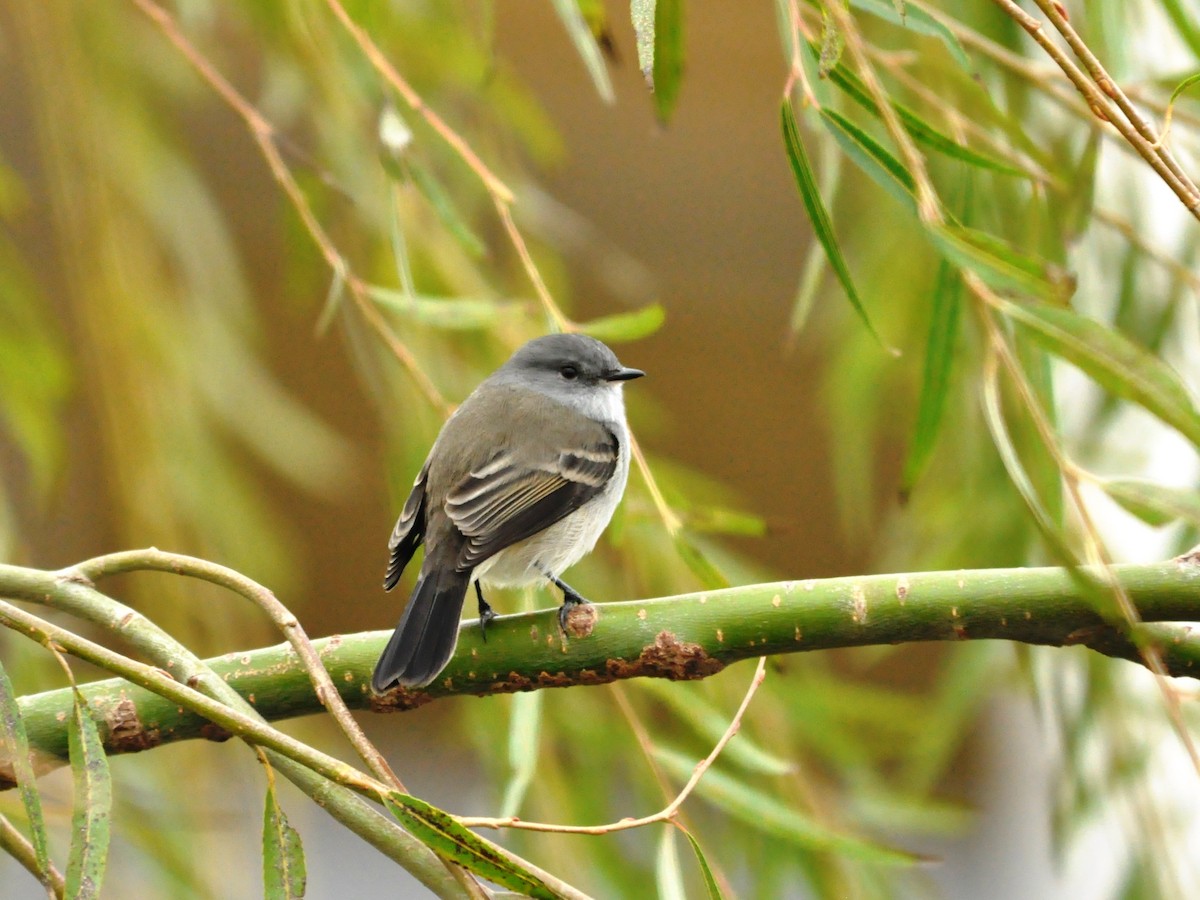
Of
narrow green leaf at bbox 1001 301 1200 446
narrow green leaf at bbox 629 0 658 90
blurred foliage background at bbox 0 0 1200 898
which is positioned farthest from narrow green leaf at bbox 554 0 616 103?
narrow green leaf at bbox 1001 301 1200 446

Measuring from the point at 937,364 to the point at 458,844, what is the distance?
654 mm

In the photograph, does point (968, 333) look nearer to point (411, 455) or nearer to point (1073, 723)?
point (1073, 723)

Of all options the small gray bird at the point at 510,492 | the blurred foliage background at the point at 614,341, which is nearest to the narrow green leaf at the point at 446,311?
the blurred foliage background at the point at 614,341

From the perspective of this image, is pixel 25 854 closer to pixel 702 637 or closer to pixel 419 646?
pixel 419 646

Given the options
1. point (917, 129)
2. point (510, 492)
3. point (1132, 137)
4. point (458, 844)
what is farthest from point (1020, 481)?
point (510, 492)

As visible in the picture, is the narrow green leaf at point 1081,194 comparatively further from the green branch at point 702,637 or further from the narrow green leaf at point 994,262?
the green branch at point 702,637

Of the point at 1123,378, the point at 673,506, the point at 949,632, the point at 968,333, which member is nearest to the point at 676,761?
the point at 673,506

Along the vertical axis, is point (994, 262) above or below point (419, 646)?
above

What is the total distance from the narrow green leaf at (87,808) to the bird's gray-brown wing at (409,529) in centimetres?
73

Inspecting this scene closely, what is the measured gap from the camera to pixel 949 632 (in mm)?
1038

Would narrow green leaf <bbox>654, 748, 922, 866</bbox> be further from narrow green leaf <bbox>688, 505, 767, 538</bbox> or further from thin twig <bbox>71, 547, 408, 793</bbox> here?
thin twig <bbox>71, 547, 408, 793</bbox>

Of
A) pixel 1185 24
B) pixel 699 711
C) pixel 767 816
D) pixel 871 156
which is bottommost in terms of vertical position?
pixel 767 816

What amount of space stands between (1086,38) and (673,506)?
2.45ft

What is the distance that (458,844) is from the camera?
2.89 feet
